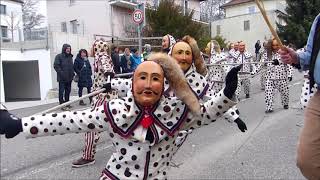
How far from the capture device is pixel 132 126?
3.20m

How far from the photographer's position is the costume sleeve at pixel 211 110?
3264mm

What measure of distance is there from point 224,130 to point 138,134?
17.4 ft

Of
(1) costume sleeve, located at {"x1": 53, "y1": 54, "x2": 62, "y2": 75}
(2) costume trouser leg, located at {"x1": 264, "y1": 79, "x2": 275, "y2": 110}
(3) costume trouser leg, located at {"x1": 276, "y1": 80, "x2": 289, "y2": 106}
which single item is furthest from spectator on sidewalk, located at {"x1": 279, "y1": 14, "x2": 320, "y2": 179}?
(1) costume sleeve, located at {"x1": 53, "y1": 54, "x2": 62, "y2": 75}

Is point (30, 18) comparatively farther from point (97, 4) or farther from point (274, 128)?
point (274, 128)

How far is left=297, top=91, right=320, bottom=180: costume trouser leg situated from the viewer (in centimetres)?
317

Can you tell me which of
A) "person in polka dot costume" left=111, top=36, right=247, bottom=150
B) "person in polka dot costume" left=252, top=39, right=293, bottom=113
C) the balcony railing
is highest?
the balcony railing

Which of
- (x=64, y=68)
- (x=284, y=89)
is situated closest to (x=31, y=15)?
(x=64, y=68)

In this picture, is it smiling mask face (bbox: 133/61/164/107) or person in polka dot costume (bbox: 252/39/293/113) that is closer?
smiling mask face (bbox: 133/61/164/107)

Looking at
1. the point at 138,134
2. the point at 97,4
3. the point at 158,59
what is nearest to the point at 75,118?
the point at 138,134

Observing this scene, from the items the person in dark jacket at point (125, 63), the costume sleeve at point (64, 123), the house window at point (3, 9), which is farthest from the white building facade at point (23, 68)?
the costume sleeve at point (64, 123)

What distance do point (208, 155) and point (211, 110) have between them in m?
3.17

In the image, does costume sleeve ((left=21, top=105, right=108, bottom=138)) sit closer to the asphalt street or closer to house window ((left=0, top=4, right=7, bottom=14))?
the asphalt street

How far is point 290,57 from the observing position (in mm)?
3605

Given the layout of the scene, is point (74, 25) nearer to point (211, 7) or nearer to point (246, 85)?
point (246, 85)
